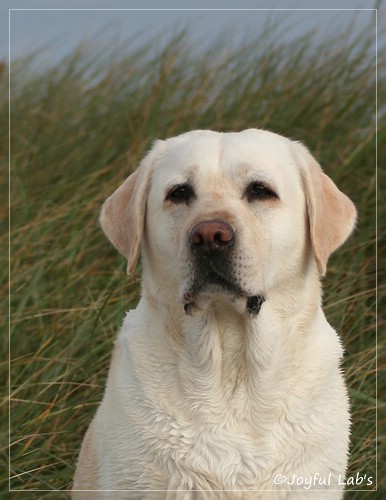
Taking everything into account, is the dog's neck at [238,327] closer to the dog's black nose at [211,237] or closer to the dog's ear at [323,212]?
the dog's ear at [323,212]

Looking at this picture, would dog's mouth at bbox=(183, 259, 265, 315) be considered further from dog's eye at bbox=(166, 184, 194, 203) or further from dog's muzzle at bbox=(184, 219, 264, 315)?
dog's eye at bbox=(166, 184, 194, 203)

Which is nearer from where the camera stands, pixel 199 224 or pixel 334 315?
pixel 199 224

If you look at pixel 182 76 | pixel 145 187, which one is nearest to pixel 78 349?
pixel 145 187

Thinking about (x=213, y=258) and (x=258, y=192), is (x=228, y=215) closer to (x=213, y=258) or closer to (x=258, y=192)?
(x=213, y=258)

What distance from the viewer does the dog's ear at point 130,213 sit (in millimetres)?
3400

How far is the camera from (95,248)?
5.20 metres

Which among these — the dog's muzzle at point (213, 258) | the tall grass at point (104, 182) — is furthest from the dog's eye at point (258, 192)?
the tall grass at point (104, 182)

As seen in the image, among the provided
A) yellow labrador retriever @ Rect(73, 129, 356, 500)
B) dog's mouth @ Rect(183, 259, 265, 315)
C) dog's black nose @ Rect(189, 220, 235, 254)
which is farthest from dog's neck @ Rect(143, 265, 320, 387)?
dog's black nose @ Rect(189, 220, 235, 254)

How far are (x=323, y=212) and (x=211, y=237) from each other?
22.7 inches

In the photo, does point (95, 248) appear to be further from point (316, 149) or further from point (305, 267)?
point (305, 267)

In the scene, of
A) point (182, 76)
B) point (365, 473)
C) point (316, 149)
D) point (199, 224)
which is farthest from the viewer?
point (182, 76)

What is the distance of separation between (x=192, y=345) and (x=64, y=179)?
3.07 metres

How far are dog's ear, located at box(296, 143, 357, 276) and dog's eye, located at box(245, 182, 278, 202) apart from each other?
177 millimetres

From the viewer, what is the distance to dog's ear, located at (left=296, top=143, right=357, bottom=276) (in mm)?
3326
